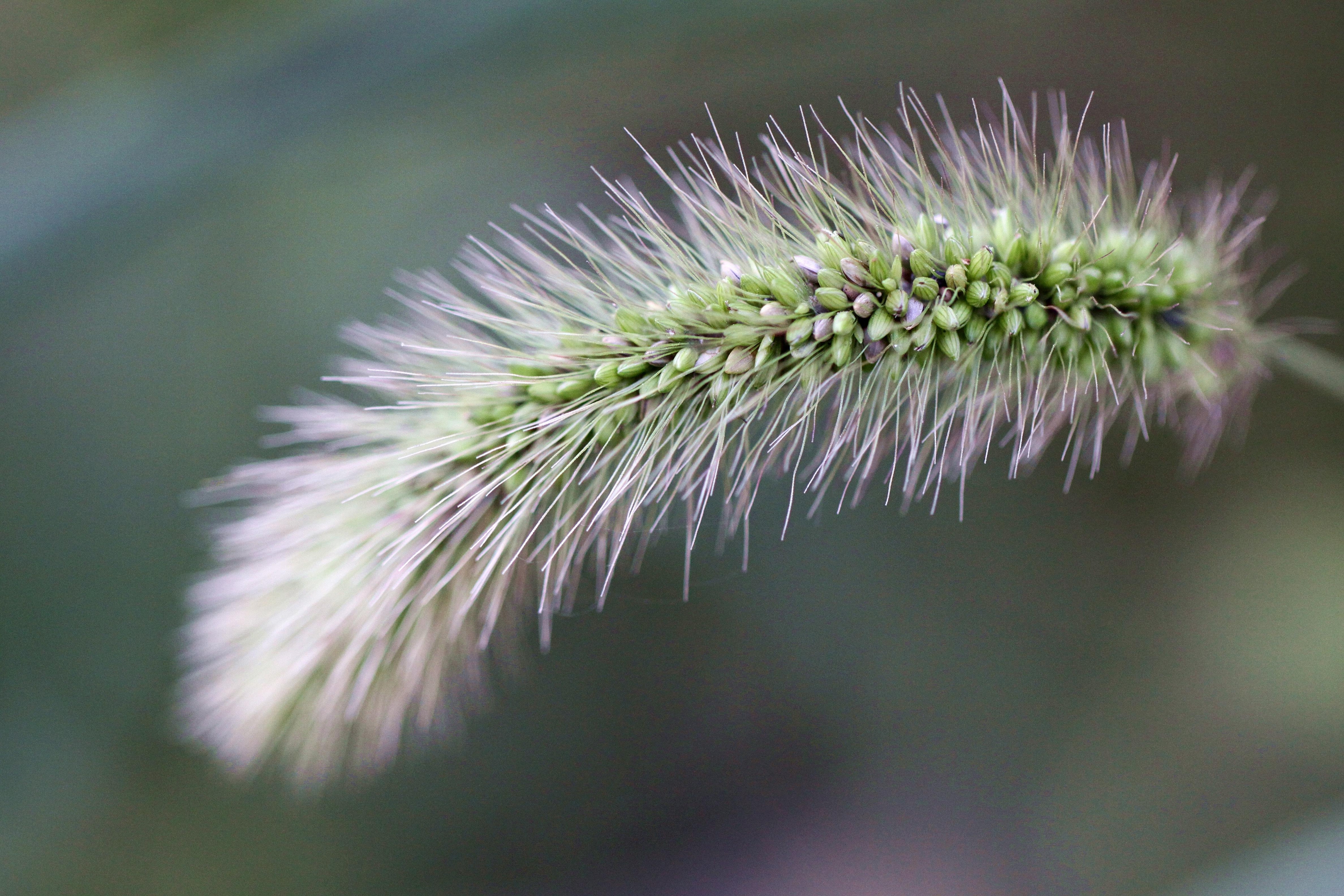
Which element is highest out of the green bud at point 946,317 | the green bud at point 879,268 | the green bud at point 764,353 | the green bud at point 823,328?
the green bud at point 879,268

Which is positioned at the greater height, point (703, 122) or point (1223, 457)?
point (703, 122)

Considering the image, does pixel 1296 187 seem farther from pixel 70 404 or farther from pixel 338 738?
pixel 70 404

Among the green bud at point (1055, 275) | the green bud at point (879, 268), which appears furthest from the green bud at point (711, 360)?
the green bud at point (1055, 275)

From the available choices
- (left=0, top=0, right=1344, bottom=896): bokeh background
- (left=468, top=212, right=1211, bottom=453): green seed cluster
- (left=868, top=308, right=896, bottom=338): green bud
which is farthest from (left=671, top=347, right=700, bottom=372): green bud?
(left=0, top=0, right=1344, bottom=896): bokeh background

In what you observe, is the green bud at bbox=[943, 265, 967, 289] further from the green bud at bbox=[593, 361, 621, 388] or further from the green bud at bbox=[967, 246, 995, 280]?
the green bud at bbox=[593, 361, 621, 388]

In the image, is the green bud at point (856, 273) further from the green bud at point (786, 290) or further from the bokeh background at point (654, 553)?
the bokeh background at point (654, 553)

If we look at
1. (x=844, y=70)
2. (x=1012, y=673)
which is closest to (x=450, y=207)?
(x=844, y=70)
